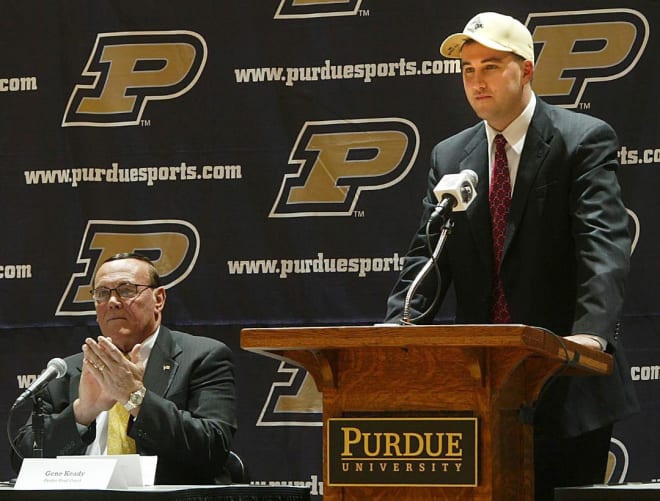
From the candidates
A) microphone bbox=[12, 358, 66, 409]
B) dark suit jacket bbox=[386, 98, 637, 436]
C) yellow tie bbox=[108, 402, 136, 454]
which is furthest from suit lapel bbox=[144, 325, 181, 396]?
dark suit jacket bbox=[386, 98, 637, 436]

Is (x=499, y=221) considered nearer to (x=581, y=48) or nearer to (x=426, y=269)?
(x=426, y=269)

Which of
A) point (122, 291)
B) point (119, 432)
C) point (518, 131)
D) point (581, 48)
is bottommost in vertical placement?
point (119, 432)

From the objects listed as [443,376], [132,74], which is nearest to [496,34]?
[443,376]

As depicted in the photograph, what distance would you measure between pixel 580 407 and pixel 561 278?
355 mm

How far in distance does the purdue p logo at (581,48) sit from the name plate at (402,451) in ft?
8.14

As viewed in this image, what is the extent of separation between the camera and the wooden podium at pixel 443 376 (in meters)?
2.49

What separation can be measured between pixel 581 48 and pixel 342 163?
1.03 metres

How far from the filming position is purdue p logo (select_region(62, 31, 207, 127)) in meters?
5.14

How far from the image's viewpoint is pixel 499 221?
10.5 ft

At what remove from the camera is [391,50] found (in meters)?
4.95

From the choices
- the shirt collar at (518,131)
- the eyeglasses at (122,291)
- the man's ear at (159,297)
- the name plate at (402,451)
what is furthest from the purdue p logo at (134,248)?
the name plate at (402,451)

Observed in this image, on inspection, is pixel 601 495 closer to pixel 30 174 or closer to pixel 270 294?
pixel 270 294

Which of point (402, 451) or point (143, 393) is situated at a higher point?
point (143, 393)

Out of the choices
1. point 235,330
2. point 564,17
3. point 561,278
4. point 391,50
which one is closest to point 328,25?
point 391,50
